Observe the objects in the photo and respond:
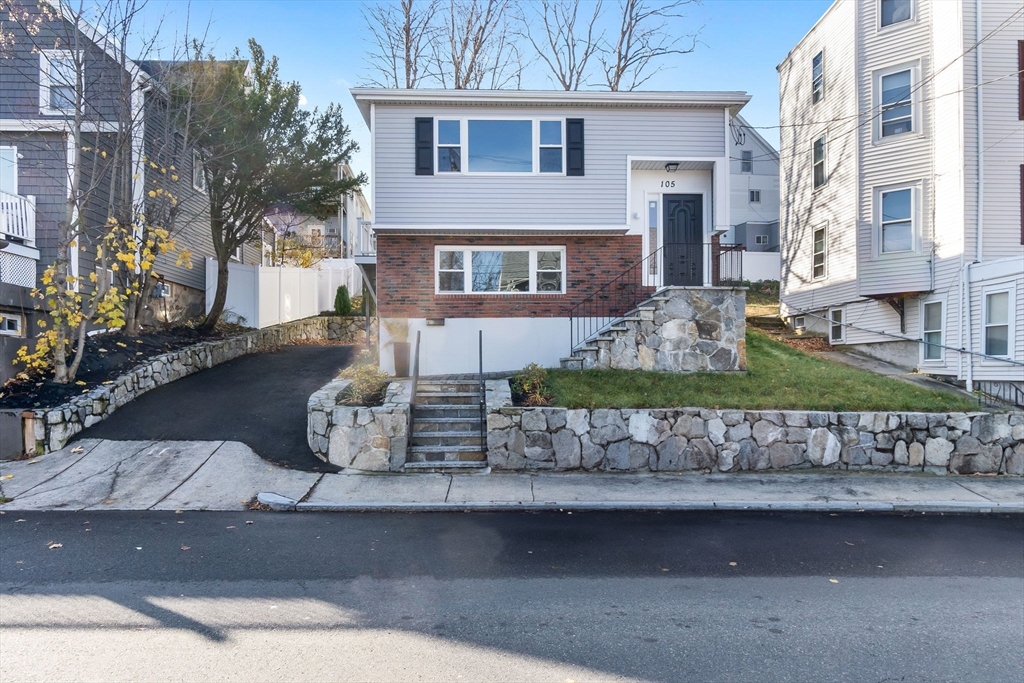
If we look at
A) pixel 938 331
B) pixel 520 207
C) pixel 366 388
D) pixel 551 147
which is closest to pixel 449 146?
pixel 520 207

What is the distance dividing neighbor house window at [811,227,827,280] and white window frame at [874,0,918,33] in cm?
532

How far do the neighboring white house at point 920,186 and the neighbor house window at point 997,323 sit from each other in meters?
0.02

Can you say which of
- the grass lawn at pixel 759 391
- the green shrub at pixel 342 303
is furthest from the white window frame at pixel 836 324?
the green shrub at pixel 342 303

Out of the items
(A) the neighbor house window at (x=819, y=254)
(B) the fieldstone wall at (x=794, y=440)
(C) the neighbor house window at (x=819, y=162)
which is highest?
(C) the neighbor house window at (x=819, y=162)

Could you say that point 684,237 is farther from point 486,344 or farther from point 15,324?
point 15,324

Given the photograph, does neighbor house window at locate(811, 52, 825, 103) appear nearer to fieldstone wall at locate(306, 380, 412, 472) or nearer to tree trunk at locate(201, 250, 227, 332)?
fieldstone wall at locate(306, 380, 412, 472)

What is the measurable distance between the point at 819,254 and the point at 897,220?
3.09 metres

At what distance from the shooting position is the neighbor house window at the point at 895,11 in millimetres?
16844

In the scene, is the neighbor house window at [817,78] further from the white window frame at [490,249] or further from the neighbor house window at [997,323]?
the white window frame at [490,249]

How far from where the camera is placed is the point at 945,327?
15133 mm

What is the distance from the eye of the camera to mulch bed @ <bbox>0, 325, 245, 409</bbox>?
36.8ft

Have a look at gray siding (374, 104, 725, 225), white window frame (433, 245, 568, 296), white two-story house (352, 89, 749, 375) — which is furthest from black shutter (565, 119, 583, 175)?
white window frame (433, 245, 568, 296)

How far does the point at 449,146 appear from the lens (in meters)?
14.5

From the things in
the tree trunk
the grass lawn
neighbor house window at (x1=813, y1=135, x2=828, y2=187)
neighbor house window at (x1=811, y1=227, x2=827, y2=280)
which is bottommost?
the grass lawn
